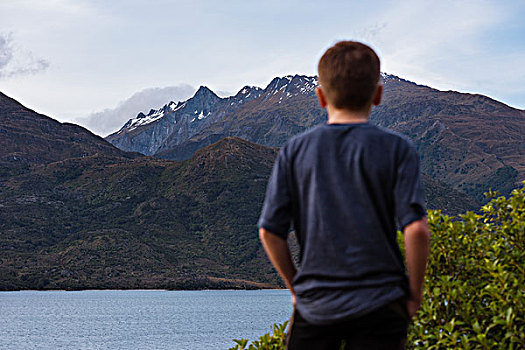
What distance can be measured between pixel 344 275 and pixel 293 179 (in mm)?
466

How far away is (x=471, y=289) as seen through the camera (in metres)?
4.59

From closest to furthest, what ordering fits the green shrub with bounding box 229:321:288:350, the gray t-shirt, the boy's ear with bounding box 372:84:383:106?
the gray t-shirt < the boy's ear with bounding box 372:84:383:106 < the green shrub with bounding box 229:321:288:350

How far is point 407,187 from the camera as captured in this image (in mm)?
2746

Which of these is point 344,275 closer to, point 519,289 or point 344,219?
point 344,219

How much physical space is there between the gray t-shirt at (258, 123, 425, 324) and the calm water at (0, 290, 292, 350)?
71.5 m

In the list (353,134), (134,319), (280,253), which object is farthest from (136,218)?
(353,134)

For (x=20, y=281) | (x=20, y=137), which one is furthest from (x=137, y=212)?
(x=20, y=137)

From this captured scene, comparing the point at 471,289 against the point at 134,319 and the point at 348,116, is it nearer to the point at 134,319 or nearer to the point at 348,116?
the point at 348,116

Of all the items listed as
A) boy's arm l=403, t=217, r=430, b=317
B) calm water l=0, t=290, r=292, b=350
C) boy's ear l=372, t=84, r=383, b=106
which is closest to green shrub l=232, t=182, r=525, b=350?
boy's arm l=403, t=217, r=430, b=317

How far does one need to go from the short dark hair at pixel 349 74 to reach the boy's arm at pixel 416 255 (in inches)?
22.1

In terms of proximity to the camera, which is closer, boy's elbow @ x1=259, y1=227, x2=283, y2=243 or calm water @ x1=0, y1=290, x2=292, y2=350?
boy's elbow @ x1=259, y1=227, x2=283, y2=243

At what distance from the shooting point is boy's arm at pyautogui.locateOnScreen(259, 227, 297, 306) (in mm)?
2910

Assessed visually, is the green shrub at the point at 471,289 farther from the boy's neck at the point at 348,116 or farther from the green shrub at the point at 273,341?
the boy's neck at the point at 348,116

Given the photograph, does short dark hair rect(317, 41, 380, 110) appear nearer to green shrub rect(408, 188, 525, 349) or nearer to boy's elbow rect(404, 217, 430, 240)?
boy's elbow rect(404, 217, 430, 240)
